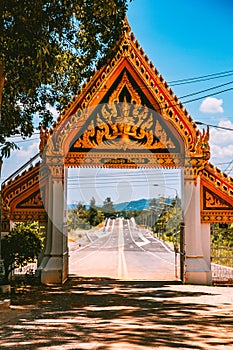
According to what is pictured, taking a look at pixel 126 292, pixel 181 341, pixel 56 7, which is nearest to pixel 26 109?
pixel 56 7

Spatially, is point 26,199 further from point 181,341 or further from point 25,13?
point 181,341

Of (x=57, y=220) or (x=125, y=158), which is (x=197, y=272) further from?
(x=57, y=220)

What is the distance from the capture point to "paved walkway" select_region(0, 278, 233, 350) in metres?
8.23

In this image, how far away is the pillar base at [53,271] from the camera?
16125 millimetres

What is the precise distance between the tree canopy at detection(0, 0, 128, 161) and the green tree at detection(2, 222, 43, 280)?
293 centimetres

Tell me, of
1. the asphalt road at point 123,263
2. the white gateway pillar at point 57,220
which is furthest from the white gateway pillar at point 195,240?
the white gateway pillar at point 57,220

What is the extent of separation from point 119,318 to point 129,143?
24.7 feet

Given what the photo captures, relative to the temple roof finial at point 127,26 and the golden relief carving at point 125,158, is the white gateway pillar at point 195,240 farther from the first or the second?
the temple roof finial at point 127,26

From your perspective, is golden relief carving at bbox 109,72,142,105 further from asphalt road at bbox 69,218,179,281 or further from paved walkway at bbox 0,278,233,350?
asphalt road at bbox 69,218,179,281

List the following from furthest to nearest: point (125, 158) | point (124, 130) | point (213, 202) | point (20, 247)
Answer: point (125, 158) → point (213, 202) → point (124, 130) → point (20, 247)

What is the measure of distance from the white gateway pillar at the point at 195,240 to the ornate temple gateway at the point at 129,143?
3 centimetres

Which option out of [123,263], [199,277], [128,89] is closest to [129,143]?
[128,89]

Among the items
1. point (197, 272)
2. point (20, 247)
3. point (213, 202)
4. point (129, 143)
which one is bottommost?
point (197, 272)

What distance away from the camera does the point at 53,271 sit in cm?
1617
